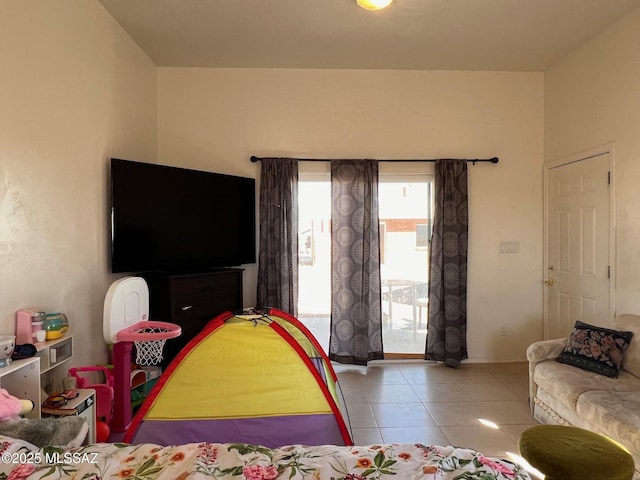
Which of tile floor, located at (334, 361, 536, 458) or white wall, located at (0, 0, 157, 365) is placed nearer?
white wall, located at (0, 0, 157, 365)

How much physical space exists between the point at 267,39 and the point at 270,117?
0.72 m

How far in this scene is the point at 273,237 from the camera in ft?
11.4

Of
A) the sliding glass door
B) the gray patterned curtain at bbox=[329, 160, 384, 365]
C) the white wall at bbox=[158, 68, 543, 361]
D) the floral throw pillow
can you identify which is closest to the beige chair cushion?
the floral throw pillow

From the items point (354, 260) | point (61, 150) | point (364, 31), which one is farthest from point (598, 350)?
point (61, 150)

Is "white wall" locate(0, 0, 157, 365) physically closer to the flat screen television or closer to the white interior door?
the flat screen television

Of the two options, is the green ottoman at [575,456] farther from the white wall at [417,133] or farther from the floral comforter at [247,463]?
the white wall at [417,133]

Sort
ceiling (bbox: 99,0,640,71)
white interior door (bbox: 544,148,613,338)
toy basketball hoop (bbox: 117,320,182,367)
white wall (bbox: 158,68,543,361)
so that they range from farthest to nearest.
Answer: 1. white wall (bbox: 158,68,543,361)
2. white interior door (bbox: 544,148,613,338)
3. ceiling (bbox: 99,0,640,71)
4. toy basketball hoop (bbox: 117,320,182,367)

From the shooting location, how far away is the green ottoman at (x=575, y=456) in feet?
3.08

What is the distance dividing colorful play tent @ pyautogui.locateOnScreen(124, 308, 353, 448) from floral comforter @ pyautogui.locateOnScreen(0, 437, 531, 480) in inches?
32.6

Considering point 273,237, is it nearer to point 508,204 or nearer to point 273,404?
point 273,404

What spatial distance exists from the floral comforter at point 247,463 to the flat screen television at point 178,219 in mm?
1754

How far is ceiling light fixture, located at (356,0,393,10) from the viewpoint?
94.0 inches

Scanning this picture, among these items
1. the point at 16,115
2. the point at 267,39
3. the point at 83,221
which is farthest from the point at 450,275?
the point at 16,115

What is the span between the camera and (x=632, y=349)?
2326 millimetres
